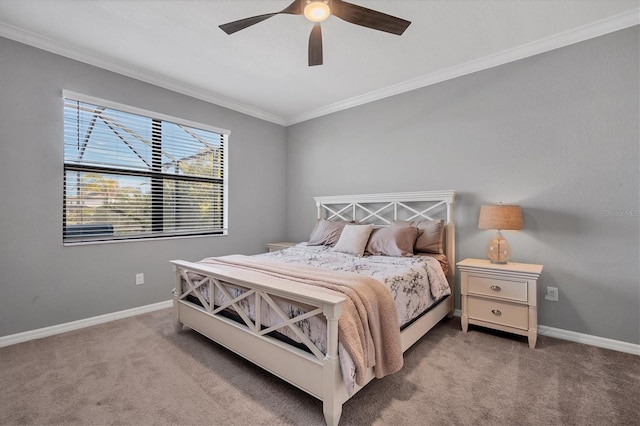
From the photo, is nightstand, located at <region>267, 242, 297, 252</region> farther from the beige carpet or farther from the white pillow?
the beige carpet

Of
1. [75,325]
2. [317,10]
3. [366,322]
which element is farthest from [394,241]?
[75,325]

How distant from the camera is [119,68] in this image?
3178 mm

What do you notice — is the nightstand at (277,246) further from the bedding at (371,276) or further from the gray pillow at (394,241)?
the gray pillow at (394,241)

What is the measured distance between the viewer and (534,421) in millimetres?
1625

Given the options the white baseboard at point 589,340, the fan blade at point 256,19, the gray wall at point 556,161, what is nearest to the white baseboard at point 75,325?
the fan blade at point 256,19

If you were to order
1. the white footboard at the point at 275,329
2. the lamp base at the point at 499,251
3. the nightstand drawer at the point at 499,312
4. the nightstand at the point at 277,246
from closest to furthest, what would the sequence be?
the white footboard at the point at 275,329
the nightstand drawer at the point at 499,312
the lamp base at the point at 499,251
the nightstand at the point at 277,246

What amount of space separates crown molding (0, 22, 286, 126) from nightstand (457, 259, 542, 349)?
3591 millimetres

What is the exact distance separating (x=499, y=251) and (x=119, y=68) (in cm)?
430

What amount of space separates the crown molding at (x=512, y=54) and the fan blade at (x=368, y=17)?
64.1 inches

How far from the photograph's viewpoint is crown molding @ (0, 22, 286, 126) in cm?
262

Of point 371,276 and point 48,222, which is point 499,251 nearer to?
point 371,276

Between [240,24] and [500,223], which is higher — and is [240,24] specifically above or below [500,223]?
above

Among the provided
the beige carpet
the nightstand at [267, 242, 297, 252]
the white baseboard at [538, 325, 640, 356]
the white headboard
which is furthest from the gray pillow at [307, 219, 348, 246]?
the white baseboard at [538, 325, 640, 356]

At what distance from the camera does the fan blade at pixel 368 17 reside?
5.95ft
